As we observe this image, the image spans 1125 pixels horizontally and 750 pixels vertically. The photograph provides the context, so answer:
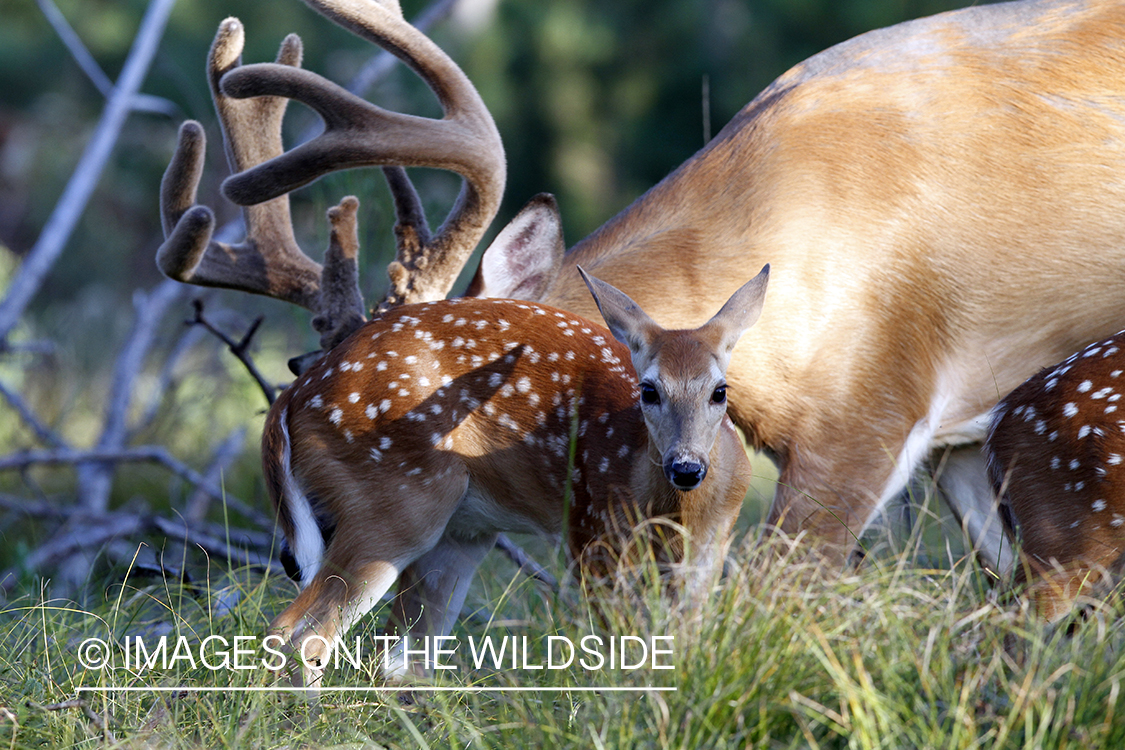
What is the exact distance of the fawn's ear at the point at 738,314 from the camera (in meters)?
3.02

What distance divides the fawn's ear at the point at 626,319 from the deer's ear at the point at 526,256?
0.82m

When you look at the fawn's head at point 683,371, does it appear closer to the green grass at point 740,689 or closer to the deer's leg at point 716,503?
the deer's leg at point 716,503

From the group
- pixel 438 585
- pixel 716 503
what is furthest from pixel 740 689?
pixel 438 585

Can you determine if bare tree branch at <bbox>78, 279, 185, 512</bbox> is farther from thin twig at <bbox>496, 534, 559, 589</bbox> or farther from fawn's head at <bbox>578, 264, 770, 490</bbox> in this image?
fawn's head at <bbox>578, 264, 770, 490</bbox>

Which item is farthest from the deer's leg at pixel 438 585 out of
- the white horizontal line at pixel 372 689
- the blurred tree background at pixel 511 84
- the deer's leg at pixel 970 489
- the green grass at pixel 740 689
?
the blurred tree background at pixel 511 84

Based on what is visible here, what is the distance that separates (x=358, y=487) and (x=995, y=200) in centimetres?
210

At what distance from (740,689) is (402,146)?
2.04 meters

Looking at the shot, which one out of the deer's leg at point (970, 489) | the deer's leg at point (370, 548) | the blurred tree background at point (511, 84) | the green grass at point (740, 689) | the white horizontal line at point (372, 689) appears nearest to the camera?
the green grass at point (740, 689)

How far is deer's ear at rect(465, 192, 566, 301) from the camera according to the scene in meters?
3.85

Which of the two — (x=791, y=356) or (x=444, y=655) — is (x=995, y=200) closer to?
(x=791, y=356)

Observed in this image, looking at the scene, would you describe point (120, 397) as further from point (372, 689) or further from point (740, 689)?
point (740, 689)

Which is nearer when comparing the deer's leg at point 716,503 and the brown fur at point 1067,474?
the brown fur at point 1067,474

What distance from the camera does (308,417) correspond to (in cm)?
322

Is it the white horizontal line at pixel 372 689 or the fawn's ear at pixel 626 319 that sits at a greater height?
the fawn's ear at pixel 626 319
